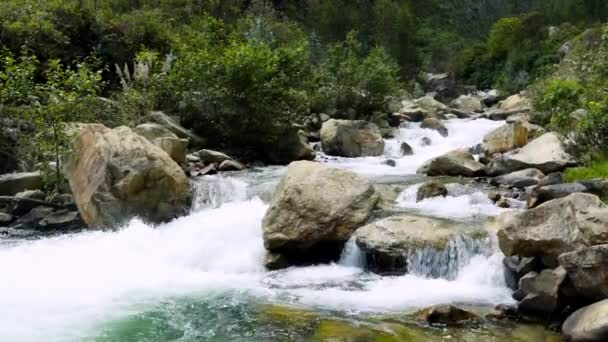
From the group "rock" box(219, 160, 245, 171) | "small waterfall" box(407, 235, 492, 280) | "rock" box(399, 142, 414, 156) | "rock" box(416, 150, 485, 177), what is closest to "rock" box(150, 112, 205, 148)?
"rock" box(219, 160, 245, 171)

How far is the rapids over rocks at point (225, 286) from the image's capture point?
7.49 m

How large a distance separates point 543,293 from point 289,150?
12.1 metres

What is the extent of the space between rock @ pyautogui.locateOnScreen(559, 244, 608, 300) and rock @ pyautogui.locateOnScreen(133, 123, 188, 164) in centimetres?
1025

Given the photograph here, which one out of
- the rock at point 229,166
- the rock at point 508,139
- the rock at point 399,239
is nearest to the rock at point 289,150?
the rock at point 229,166

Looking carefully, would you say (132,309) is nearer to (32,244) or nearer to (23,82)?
(32,244)

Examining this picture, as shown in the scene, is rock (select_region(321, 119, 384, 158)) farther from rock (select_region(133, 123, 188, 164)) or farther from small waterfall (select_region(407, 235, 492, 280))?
small waterfall (select_region(407, 235, 492, 280))

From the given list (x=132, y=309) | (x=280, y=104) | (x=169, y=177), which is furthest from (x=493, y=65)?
(x=132, y=309)

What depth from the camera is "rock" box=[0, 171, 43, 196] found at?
1429 cm

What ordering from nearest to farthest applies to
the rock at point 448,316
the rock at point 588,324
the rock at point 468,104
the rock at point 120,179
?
the rock at point 588,324
the rock at point 448,316
the rock at point 120,179
the rock at point 468,104

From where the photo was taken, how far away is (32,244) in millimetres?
11992

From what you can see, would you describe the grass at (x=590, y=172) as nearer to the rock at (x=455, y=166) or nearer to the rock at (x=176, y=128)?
the rock at (x=455, y=166)

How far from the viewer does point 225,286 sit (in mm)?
9516

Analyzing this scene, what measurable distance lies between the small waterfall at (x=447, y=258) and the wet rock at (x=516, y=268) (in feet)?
2.30

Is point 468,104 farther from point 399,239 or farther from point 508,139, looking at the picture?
point 399,239
